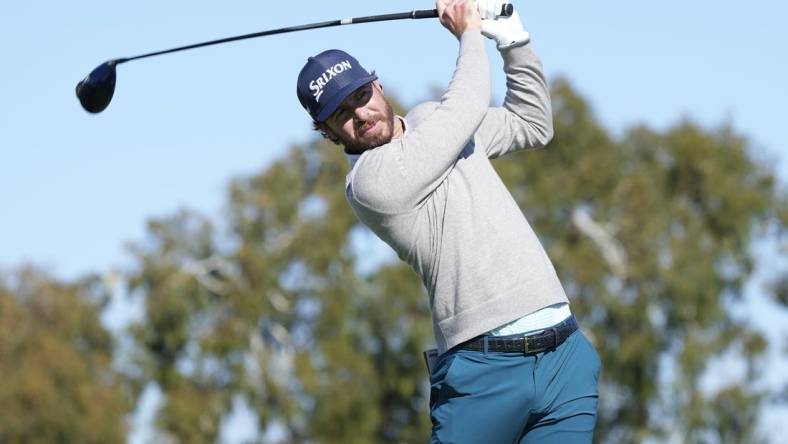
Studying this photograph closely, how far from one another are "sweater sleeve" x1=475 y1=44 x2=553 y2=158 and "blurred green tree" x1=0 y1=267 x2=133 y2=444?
2992 centimetres

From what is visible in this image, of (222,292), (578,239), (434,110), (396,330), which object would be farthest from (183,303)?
(434,110)

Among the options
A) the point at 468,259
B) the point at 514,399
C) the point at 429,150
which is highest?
the point at 429,150

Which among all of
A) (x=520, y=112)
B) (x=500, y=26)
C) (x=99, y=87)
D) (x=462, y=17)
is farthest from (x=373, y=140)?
(x=99, y=87)

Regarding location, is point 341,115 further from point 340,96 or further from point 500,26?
point 500,26

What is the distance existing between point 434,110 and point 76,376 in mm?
31366

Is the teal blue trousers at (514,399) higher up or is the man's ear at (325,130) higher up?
the man's ear at (325,130)

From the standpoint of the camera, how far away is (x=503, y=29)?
552 cm

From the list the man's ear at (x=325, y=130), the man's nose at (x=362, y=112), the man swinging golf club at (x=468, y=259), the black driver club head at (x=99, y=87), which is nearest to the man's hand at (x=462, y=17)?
the man swinging golf club at (x=468, y=259)

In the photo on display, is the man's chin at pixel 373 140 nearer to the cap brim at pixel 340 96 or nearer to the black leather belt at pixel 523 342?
the cap brim at pixel 340 96

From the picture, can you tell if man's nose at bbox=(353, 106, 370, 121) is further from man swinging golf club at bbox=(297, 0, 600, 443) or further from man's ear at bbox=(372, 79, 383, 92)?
man's ear at bbox=(372, 79, 383, 92)

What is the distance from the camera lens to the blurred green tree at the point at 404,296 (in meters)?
33.8

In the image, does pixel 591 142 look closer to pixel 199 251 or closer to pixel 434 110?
pixel 199 251

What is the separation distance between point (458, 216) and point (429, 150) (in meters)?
0.24

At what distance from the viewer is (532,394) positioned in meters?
5.12
